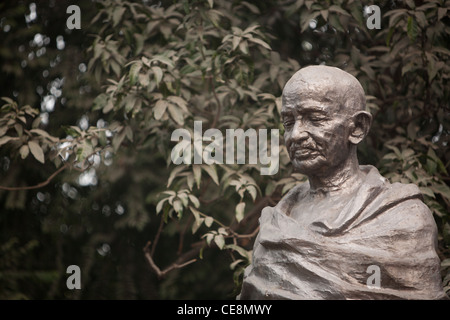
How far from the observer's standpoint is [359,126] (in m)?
5.14

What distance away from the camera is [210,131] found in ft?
24.7

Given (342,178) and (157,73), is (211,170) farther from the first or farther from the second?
(342,178)

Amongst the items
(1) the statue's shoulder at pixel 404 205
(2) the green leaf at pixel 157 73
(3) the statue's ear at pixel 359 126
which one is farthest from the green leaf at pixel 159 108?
(1) the statue's shoulder at pixel 404 205

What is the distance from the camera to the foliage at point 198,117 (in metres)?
7.21

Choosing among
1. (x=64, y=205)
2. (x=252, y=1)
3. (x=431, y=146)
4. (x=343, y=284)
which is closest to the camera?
(x=343, y=284)

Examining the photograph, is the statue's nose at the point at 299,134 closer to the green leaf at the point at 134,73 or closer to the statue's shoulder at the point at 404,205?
the statue's shoulder at the point at 404,205

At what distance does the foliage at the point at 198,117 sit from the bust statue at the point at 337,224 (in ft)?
5.83

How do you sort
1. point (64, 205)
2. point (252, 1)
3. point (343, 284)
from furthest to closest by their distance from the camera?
point (64, 205)
point (252, 1)
point (343, 284)

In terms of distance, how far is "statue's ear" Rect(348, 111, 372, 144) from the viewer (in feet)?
16.7

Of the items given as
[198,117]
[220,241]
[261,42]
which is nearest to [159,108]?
[198,117]

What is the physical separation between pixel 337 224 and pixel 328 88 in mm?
806

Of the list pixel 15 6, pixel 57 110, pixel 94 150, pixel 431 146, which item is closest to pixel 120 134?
pixel 94 150

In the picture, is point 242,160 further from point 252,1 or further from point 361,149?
point 252,1

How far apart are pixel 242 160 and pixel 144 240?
2.27m
